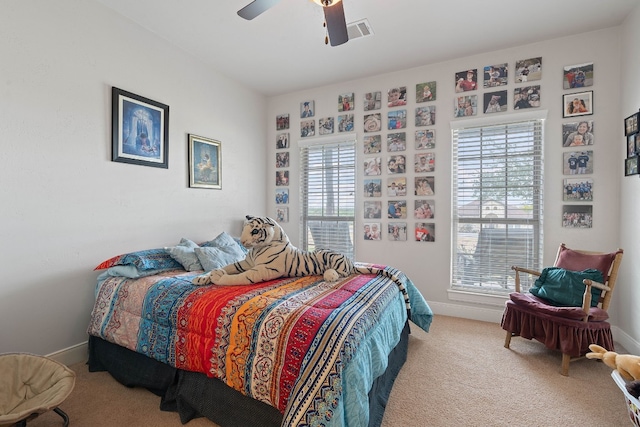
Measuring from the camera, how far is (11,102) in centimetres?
Answer: 196

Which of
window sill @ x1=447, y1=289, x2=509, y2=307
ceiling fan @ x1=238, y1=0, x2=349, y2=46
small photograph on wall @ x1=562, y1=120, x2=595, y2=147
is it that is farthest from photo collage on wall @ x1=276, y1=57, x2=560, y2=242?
ceiling fan @ x1=238, y1=0, x2=349, y2=46

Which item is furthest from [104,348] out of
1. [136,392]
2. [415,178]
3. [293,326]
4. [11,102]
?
[415,178]

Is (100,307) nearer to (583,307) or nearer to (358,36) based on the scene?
(358,36)

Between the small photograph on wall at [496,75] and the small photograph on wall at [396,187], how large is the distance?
1308 mm

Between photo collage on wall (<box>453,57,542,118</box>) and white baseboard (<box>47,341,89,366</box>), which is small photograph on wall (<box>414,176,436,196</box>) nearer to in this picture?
photo collage on wall (<box>453,57,542,118</box>)

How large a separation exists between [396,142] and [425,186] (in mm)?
625

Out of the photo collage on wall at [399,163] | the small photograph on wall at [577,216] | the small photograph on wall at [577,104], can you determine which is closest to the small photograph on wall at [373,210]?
the photo collage on wall at [399,163]

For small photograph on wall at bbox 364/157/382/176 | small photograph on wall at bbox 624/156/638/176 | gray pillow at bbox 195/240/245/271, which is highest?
small photograph on wall at bbox 364/157/382/176

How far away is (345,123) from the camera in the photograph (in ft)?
12.5

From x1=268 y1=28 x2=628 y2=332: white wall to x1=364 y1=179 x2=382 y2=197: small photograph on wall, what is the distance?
8cm

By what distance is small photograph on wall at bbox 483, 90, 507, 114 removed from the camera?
3078mm

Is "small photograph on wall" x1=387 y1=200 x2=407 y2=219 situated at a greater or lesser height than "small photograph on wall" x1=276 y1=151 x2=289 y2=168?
lesser

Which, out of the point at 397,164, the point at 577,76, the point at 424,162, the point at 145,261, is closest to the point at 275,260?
the point at 145,261

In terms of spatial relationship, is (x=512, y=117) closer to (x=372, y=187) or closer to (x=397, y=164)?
(x=397, y=164)
